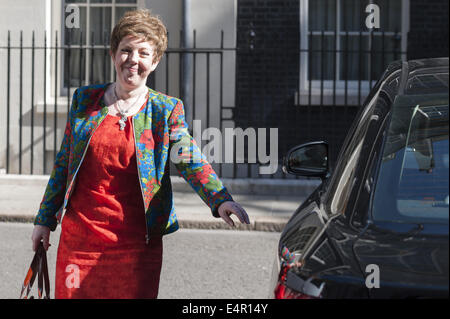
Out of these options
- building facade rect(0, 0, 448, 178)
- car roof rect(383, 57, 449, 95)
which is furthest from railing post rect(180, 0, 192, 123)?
car roof rect(383, 57, 449, 95)

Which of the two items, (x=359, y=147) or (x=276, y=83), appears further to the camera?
(x=276, y=83)

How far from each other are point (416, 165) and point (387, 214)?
24 centimetres

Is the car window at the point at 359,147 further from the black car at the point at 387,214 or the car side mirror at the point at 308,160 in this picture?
the car side mirror at the point at 308,160

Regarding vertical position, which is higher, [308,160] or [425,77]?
[425,77]

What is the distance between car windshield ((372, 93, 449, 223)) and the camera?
88.7 inches

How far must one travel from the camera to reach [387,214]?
7.36 ft

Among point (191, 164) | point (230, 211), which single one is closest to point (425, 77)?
point (230, 211)

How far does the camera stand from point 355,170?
253cm

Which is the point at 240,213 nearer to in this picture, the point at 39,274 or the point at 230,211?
the point at 230,211

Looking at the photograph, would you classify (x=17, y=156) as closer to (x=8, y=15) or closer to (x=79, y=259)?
(x=8, y=15)

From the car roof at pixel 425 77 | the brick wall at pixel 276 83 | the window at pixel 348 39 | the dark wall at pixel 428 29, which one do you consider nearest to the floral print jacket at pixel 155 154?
the car roof at pixel 425 77

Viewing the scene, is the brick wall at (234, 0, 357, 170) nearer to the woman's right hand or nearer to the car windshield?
the woman's right hand
